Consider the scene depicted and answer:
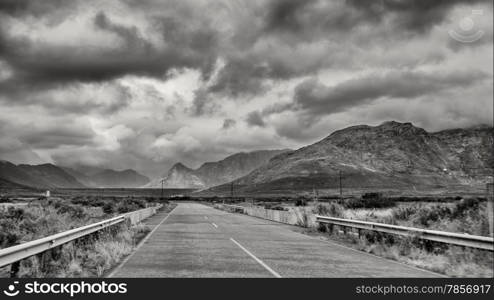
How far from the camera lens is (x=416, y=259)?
12.1m

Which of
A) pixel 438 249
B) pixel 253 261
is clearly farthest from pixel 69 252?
pixel 438 249

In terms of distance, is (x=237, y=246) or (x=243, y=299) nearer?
(x=243, y=299)

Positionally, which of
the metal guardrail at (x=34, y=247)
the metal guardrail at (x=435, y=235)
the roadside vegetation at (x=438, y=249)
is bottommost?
the roadside vegetation at (x=438, y=249)

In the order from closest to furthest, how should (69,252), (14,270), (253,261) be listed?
(14,270), (253,261), (69,252)

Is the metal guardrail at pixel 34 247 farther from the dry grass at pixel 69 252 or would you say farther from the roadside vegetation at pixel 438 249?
the roadside vegetation at pixel 438 249

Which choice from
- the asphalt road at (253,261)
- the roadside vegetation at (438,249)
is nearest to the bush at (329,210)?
the roadside vegetation at (438,249)

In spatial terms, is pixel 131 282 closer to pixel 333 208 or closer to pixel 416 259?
pixel 416 259

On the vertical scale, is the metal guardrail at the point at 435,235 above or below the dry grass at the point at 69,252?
above

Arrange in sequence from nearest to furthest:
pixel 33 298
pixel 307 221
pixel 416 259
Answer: pixel 33 298 < pixel 416 259 < pixel 307 221

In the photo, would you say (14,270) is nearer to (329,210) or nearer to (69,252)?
(69,252)

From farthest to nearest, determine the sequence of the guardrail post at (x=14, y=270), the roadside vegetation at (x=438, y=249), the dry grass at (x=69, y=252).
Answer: the roadside vegetation at (x=438, y=249)
the dry grass at (x=69, y=252)
the guardrail post at (x=14, y=270)

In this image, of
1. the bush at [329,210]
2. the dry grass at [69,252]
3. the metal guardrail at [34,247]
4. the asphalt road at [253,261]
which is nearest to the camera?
the metal guardrail at [34,247]

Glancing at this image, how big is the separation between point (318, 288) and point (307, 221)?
17.3m

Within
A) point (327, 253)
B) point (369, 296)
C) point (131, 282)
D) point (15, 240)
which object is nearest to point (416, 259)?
point (327, 253)
